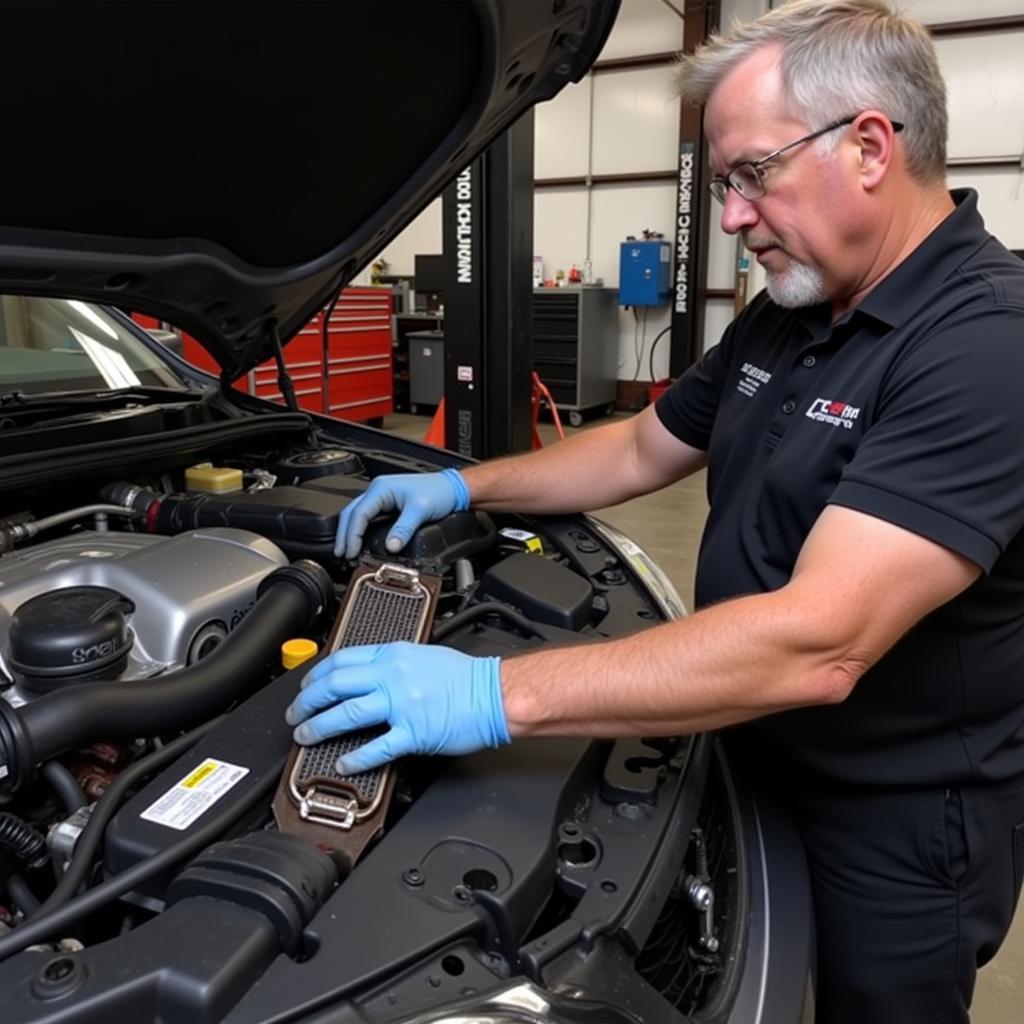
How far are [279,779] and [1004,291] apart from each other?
0.82 metres

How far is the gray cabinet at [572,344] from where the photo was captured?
6.17 meters

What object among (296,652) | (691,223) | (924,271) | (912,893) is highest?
(691,223)

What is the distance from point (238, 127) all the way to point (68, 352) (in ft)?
2.58

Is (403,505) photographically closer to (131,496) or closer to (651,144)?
(131,496)

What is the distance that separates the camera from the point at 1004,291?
0.85 meters

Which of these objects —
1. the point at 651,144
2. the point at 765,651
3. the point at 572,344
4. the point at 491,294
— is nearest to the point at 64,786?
the point at 765,651

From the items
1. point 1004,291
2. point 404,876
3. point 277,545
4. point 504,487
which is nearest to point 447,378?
point 504,487

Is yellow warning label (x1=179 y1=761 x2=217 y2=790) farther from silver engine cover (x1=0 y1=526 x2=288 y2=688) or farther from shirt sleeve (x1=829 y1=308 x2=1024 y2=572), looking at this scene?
shirt sleeve (x1=829 y1=308 x2=1024 y2=572)

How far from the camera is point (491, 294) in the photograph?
9.28 ft

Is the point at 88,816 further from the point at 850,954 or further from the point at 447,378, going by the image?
the point at 447,378

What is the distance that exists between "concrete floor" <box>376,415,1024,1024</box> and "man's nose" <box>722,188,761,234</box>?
3.12ft

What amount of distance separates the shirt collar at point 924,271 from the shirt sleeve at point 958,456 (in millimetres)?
112

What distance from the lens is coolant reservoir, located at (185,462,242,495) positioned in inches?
53.1

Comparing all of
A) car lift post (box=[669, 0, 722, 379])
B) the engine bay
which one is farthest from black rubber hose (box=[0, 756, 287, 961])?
car lift post (box=[669, 0, 722, 379])
